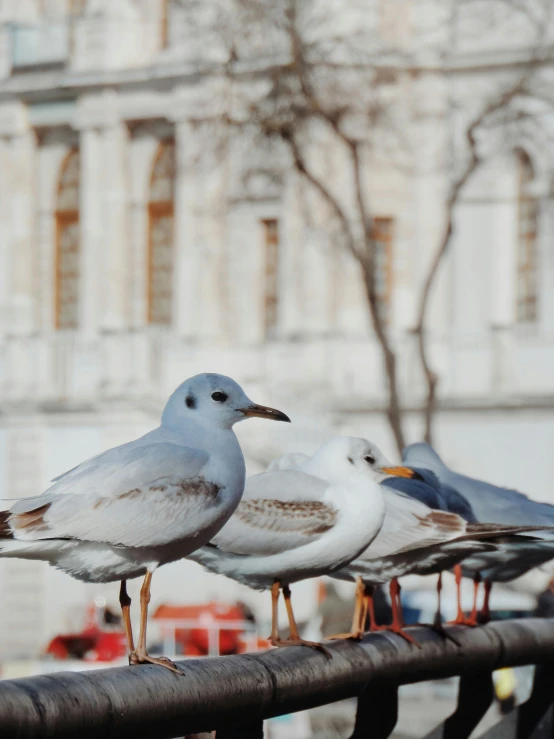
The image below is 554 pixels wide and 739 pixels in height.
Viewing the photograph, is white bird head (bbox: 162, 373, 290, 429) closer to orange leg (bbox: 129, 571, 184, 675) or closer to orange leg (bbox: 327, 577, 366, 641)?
orange leg (bbox: 129, 571, 184, 675)

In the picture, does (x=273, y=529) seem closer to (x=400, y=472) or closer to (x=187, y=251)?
(x=400, y=472)

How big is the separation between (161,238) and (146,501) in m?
28.4

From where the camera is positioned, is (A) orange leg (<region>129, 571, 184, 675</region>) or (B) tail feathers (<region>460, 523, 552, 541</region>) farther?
(B) tail feathers (<region>460, 523, 552, 541</region>)

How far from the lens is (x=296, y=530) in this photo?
407 centimetres

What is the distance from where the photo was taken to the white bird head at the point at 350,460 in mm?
4270

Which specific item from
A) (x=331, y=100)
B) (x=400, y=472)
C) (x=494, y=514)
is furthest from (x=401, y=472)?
(x=331, y=100)

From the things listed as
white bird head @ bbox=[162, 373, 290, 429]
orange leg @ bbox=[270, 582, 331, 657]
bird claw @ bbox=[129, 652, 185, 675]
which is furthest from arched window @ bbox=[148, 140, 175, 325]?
bird claw @ bbox=[129, 652, 185, 675]

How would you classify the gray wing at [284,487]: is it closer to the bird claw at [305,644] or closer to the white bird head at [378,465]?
the white bird head at [378,465]

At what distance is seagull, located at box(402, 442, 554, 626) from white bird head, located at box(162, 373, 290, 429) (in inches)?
67.3

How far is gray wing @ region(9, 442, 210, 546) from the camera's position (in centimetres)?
341

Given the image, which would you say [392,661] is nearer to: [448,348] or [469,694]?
[469,694]

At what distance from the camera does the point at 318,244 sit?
2866cm

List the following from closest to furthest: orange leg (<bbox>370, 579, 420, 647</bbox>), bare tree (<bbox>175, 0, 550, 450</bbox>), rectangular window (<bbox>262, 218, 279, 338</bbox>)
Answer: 1. orange leg (<bbox>370, 579, 420, 647</bbox>)
2. bare tree (<bbox>175, 0, 550, 450</bbox>)
3. rectangular window (<bbox>262, 218, 279, 338</bbox>)

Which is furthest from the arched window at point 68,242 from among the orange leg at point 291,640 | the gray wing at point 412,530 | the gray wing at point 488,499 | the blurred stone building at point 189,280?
the orange leg at point 291,640
